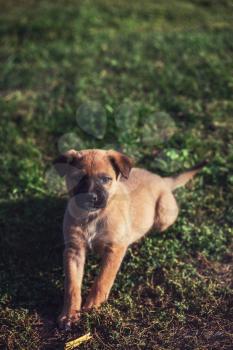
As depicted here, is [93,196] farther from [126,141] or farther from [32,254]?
[126,141]

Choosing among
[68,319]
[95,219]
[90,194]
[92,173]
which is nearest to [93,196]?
[90,194]

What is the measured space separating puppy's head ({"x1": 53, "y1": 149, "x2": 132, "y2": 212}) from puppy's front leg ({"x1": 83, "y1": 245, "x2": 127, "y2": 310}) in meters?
0.37

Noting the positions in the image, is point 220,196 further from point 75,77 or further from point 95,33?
point 95,33

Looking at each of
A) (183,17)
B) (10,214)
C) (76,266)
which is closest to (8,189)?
(10,214)

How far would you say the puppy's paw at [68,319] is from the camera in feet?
14.2

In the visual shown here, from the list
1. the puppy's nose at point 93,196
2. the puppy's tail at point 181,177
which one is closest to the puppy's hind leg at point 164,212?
the puppy's tail at point 181,177

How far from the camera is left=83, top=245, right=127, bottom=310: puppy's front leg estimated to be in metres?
4.50

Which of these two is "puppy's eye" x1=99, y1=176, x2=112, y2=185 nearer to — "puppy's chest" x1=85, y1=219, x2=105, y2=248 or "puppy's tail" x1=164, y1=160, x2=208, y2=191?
"puppy's chest" x1=85, y1=219, x2=105, y2=248

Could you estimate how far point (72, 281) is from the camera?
4.56 m

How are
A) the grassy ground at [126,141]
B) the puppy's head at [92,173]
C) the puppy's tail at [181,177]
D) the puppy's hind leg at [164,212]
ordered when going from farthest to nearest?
the puppy's tail at [181,177] → the puppy's hind leg at [164,212] → the puppy's head at [92,173] → the grassy ground at [126,141]

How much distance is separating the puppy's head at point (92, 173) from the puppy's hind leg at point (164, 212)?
705 mm

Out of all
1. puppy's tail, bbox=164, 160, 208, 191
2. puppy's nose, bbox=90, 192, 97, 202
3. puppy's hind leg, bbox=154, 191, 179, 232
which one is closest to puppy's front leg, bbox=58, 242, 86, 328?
puppy's nose, bbox=90, 192, 97, 202

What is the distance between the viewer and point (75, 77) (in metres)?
7.48

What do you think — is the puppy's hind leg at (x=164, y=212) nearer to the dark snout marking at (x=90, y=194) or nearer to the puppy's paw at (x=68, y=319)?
the dark snout marking at (x=90, y=194)
